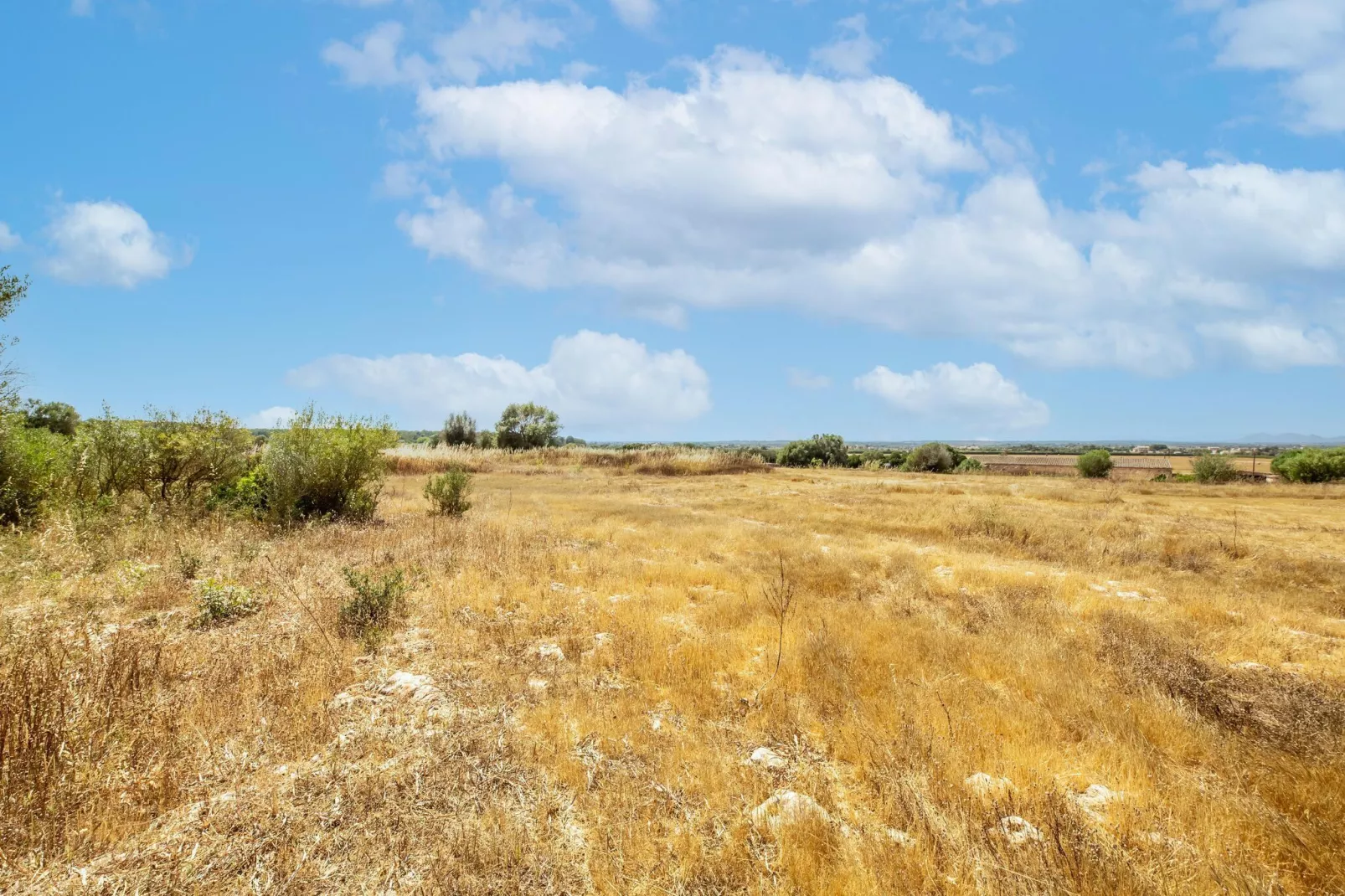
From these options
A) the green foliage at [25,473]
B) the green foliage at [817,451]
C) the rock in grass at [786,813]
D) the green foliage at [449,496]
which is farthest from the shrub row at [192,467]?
the green foliage at [817,451]

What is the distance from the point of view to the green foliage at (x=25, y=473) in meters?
9.77

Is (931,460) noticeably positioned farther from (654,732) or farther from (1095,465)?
(654,732)

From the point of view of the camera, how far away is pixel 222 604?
6.51 meters

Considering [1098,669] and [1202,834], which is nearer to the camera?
[1202,834]

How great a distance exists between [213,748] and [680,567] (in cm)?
684

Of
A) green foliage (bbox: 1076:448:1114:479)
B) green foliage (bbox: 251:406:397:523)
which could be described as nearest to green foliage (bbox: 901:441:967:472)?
green foliage (bbox: 1076:448:1114:479)

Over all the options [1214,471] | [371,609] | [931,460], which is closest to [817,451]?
[931,460]

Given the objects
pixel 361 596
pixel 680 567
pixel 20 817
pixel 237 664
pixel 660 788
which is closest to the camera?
pixel 20 817

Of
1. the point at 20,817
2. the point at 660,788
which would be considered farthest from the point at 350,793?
the point at 660,788

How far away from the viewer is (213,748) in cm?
377

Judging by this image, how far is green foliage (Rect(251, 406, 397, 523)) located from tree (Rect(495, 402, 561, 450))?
41921 mm

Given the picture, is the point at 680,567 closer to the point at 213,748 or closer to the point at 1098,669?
the point at 1098,669

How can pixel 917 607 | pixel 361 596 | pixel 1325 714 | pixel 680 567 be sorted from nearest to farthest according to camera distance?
pixel 1325 714, pixel 361 596, pixel 917 607, pixel 680 567

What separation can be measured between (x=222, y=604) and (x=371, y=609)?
1741 mm
